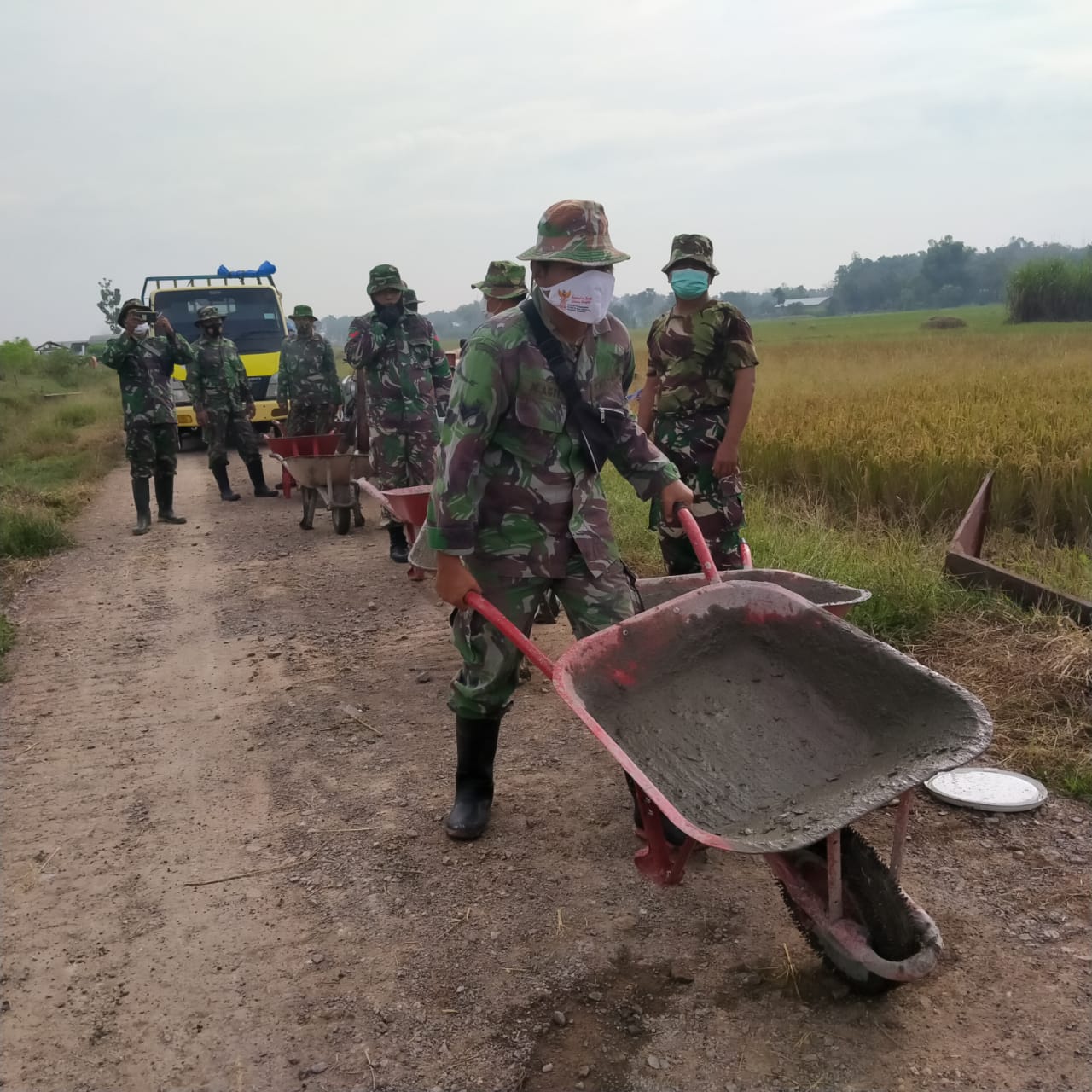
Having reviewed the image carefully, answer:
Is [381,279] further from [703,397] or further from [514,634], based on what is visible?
[514,634]

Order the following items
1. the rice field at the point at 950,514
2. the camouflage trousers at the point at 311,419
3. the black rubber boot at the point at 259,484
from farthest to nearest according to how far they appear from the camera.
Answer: the black rubber boot at the point at 259,484 < the camouflage trousers at the point at 311,419 < the rice field at the point at 950,514

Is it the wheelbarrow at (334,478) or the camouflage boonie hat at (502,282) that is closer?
the camouflage boonie hat at (502,282)

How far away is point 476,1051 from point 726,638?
116 centimetres

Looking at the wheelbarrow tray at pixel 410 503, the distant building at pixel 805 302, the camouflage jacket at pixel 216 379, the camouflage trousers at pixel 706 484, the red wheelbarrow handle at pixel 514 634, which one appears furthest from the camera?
the distant building at pixel 805 302

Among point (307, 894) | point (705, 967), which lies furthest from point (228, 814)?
point (705, 967)

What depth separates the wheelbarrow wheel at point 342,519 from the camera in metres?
7.88

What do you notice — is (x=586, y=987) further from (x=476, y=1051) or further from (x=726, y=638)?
(x=726, y=638)

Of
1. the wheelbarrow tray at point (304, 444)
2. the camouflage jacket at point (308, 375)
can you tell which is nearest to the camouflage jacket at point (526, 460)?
the wheelbarrow tray at point (304, 444)

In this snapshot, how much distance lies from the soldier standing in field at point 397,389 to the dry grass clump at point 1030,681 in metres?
3.62

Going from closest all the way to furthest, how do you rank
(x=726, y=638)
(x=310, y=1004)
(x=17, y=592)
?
(x=310, y=1004) → (x=726, y=638) → (x=17, y=592)

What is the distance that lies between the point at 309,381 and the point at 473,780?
7060 mm

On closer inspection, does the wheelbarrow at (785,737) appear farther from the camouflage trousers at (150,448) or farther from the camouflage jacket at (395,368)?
the camouflage trousers at (150,448)

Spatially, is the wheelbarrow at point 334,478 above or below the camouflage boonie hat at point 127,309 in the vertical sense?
below

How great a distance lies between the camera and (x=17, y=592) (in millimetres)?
6352
